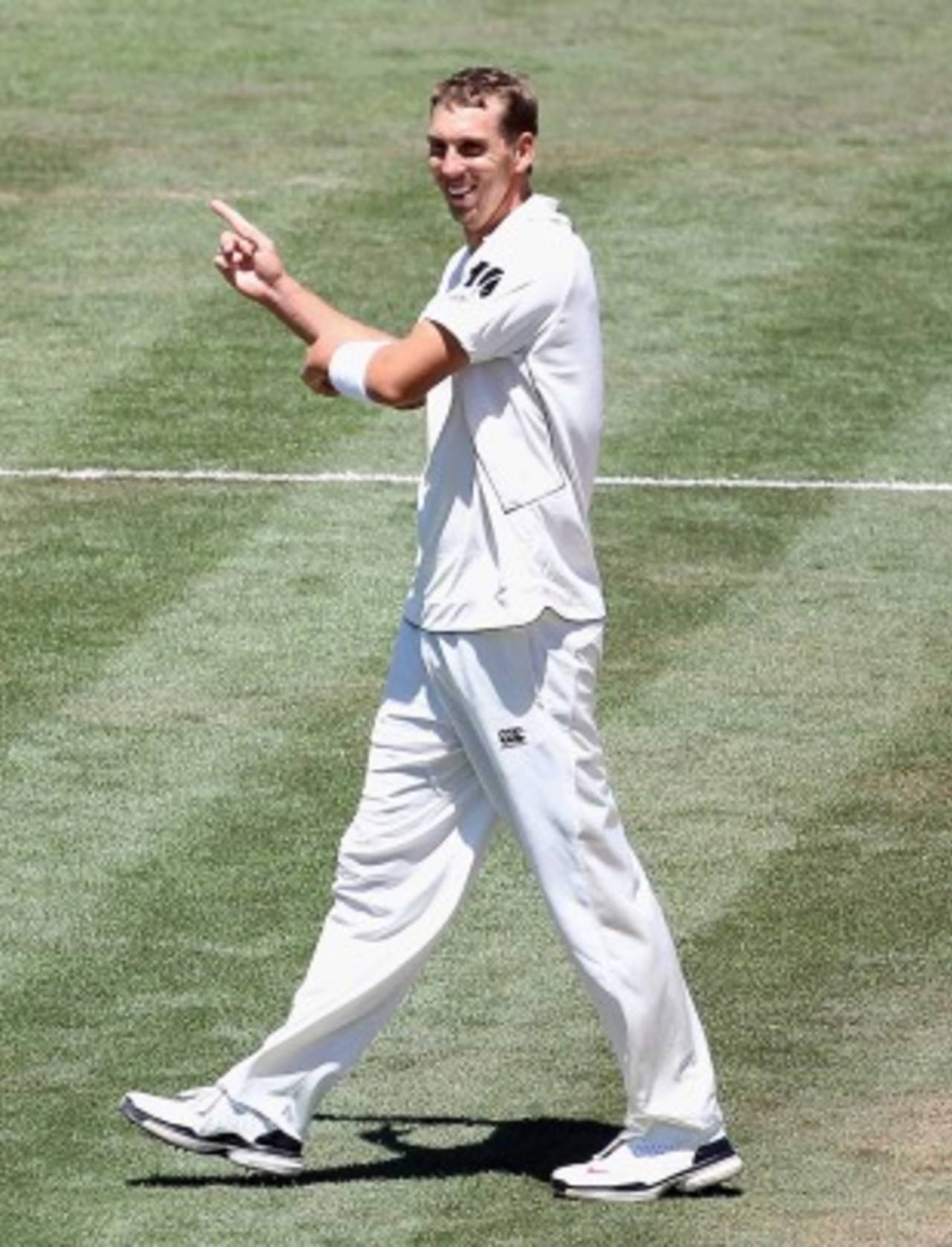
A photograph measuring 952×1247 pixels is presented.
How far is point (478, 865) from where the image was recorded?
9.79 meters

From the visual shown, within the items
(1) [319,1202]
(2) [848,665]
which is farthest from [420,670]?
(2) [848,665]

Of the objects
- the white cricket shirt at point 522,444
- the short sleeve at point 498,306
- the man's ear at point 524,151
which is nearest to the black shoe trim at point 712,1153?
the white cricket shirt at point 522,444

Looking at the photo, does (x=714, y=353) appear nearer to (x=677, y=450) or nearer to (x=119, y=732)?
(x=677, y=450)

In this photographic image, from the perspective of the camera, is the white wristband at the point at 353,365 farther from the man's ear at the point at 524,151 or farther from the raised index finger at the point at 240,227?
the man's ear at the point at 524,151

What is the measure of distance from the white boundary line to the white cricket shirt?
248 inches

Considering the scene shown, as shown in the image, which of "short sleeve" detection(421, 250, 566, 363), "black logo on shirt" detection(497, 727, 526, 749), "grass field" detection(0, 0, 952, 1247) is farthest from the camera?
"grass field" detection(0, 0, 952, 1247)

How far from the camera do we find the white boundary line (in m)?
15.8

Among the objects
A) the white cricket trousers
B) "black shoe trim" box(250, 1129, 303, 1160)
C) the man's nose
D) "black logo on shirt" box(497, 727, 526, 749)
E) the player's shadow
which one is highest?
the man's nose

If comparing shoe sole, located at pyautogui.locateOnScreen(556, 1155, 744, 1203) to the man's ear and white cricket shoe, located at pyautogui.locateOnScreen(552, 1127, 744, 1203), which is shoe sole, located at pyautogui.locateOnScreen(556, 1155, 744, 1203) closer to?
white cricket shoe, located at pyautogui.locateOnScreen(552, 1127, 744, 1203)

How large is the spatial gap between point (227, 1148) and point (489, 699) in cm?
118

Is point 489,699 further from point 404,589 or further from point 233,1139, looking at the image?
point 404,589

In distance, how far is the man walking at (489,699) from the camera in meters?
9.40

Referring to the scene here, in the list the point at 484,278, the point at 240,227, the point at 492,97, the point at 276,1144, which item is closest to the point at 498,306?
the point at 484,278

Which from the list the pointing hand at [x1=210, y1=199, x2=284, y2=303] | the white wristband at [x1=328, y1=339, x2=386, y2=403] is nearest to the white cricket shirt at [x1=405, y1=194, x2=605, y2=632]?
the white wristband at [x1=328, y1=339, x2=386, y2=403]
